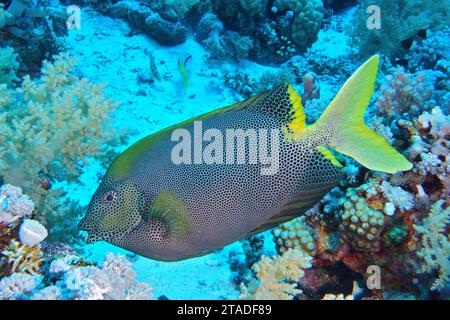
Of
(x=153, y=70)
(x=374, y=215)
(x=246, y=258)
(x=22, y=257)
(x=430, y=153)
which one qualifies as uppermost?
(x=430, y=153)

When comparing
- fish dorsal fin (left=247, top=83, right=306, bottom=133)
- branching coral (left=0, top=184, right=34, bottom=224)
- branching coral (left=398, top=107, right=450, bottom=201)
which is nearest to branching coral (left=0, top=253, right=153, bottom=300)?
branching coral (left=0, top=184, right=34, bottom=224)

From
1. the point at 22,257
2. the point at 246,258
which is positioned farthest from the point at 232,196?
the point at 246,258

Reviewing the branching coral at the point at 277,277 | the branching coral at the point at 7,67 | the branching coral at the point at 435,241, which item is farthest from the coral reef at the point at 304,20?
the branching coral at the point at 277,277

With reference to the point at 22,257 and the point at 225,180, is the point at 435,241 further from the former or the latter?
the point at 22,257

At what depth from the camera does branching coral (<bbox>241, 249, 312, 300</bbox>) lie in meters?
2.12

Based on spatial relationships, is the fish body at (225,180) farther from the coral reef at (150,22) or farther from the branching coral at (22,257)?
the coral reef at (150,22)

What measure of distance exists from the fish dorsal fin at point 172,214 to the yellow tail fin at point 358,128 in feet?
3.03

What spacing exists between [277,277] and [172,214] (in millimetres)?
865

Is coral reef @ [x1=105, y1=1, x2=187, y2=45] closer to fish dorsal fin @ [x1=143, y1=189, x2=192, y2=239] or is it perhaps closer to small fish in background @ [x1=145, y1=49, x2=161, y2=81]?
small fish in background @ [x1=145, y1=49, x2=161, y2=81]

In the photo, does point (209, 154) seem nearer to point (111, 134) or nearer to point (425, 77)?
point (111, 134)

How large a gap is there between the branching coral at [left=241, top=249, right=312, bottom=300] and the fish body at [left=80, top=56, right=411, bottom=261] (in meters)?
0.40

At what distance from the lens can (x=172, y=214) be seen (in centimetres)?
193

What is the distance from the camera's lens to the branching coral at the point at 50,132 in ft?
8.88
